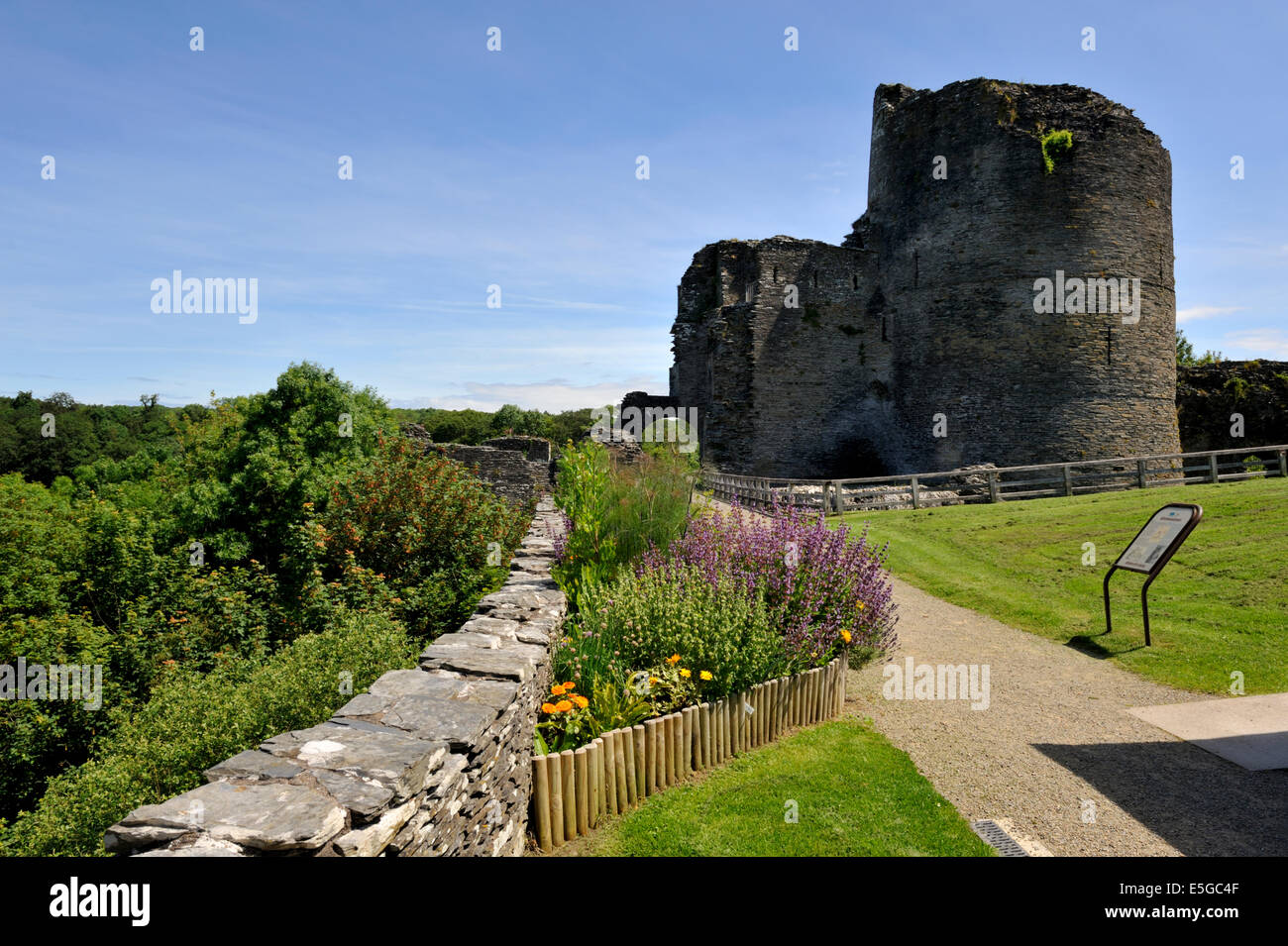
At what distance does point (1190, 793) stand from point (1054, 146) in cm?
2429

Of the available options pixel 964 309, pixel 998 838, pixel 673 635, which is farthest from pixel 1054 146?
pixel 998 838

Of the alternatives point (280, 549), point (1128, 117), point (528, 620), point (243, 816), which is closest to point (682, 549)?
point (528, 620)

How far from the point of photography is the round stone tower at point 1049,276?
22.8 meters

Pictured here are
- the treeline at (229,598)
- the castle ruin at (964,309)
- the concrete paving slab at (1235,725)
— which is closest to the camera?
the concrete paving slab at (1235,725)

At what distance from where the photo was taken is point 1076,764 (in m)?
5.34

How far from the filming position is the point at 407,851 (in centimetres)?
274

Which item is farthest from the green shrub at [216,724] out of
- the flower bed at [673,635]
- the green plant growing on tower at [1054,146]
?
the green plant growing on tower at [1054,146]

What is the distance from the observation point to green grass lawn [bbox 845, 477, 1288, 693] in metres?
7.55

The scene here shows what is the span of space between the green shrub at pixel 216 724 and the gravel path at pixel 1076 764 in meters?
4.52

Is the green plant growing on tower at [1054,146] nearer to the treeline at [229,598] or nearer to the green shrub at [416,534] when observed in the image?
the treeline at [229,598]

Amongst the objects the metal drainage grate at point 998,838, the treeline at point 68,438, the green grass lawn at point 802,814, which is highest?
the treeline at point 68,438

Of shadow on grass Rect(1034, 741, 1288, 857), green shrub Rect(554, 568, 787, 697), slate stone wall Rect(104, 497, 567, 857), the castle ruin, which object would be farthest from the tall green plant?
the castle ruin

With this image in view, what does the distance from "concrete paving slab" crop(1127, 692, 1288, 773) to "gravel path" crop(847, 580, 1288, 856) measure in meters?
0.12
